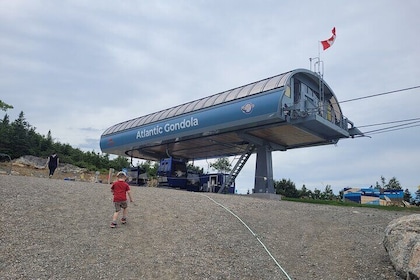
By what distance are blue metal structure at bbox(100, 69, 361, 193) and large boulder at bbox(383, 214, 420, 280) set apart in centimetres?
1284

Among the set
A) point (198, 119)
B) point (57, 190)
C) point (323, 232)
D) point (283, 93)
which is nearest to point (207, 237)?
point (323, 232)

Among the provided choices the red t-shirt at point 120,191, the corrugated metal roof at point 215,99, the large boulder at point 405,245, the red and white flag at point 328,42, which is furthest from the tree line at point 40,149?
the large boulder at point 405,245

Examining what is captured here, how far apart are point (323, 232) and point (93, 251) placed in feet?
21.3

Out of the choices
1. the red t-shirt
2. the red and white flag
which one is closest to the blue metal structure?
the red and white flag

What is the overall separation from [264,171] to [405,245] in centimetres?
1752

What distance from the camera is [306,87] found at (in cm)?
2372

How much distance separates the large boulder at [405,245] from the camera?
665cm

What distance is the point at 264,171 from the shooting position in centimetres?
2488

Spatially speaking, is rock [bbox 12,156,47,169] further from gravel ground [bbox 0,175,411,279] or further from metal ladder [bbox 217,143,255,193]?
gravel ground [bbox 0,175,411,279]

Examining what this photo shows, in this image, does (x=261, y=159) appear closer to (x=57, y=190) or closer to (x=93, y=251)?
(x=57, y=190)

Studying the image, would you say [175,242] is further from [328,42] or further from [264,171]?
[328,42]

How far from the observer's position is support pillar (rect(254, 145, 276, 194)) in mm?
24312

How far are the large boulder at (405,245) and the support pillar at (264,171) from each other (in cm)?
1606

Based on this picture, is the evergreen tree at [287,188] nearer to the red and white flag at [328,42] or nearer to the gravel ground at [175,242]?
the red and white flag at [328,42]
